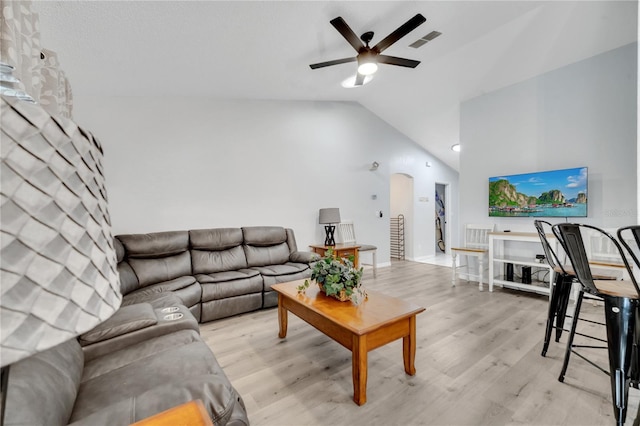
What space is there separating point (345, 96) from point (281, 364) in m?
4.51

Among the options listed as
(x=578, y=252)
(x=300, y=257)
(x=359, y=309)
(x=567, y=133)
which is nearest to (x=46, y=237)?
(x=359, y=309)

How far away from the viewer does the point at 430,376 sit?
2117 mm

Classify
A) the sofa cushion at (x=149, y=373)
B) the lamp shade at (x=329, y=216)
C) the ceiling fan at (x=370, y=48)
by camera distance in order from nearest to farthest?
the sofa cushion at (x=149, y=373), the ceiling fan at (x=370, y=48), the lamp shade at (x=329, y=216)

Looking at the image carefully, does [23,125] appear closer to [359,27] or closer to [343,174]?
[359,27]

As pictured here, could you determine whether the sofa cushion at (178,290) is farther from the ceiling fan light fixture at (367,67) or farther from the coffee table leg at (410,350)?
the ceiling fan light fixture at (367,67)

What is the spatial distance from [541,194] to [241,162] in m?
4.45

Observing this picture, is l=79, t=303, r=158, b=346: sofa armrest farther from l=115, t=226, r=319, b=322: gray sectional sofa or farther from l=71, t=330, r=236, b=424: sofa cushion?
l=115, t=226, r=319, b=322: gray sectional sofa

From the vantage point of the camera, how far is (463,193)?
5.00 meters

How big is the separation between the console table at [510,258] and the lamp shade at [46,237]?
473 cm

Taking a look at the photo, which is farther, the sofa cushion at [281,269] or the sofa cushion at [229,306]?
the sofa cushion at [281,269]

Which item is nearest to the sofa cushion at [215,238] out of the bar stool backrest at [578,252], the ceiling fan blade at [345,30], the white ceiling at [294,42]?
→ the white ceiling at [294,42]

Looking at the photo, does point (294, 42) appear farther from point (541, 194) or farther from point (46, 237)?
point (541, 194)

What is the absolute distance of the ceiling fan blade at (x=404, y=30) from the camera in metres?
2.25

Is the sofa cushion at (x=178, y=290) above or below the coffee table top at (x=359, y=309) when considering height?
below
